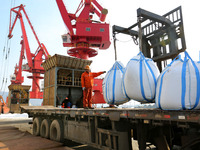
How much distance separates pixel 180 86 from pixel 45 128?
20.9 feet

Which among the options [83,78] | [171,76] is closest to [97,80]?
[83,78]

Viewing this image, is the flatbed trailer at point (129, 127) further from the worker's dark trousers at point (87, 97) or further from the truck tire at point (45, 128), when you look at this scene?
the truck tire at point (45, 128)

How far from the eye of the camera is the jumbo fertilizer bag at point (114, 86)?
13.9 feet

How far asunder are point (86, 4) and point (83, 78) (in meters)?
21.5

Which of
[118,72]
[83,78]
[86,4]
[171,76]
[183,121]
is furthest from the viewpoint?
[86,4]

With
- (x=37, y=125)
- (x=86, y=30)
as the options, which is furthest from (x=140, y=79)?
(x=86, y=30)

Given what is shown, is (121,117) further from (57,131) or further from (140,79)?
(57,131)

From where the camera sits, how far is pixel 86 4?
25.1 metres

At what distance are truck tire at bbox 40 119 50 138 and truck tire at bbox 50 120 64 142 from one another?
402 mm

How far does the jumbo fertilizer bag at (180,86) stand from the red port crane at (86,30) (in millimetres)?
21358

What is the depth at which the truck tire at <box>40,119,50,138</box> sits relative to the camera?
705cm

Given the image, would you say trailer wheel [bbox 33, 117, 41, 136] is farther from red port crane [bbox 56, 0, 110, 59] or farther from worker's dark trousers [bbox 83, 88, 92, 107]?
red port crane [bbox 56, 0, 110, 59]

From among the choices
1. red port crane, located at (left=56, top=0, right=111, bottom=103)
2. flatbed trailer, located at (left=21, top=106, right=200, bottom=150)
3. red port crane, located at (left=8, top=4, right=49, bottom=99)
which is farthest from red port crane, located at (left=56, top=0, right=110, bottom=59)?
flatbed trailer, located at (left=21, top=106, right=200, bottom=150)

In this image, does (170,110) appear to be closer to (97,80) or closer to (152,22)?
(152,22)
